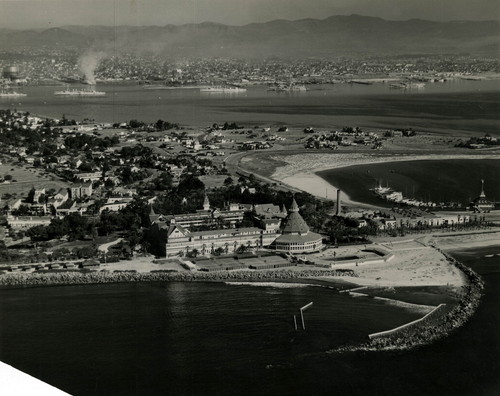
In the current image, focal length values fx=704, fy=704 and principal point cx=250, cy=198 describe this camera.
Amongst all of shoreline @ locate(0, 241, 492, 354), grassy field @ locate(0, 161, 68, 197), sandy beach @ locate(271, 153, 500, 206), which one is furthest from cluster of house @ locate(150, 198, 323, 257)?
grassy field @ locate(0, 161, 68, 197)

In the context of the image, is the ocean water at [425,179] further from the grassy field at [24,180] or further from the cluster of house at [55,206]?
the grassy field at [24,180]

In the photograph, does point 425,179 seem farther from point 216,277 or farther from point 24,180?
point 24,180

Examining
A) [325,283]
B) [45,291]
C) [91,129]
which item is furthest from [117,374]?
[91,129]

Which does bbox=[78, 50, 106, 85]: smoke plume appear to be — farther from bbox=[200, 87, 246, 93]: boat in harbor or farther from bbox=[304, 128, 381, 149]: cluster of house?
bbox=[304, 128, 381, 149]: cluster of house

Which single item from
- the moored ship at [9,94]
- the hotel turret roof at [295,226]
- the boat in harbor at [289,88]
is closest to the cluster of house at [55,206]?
the hotel turret roof at [295,226]

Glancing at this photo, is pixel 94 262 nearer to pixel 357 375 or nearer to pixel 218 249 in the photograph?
pixel 218 249
